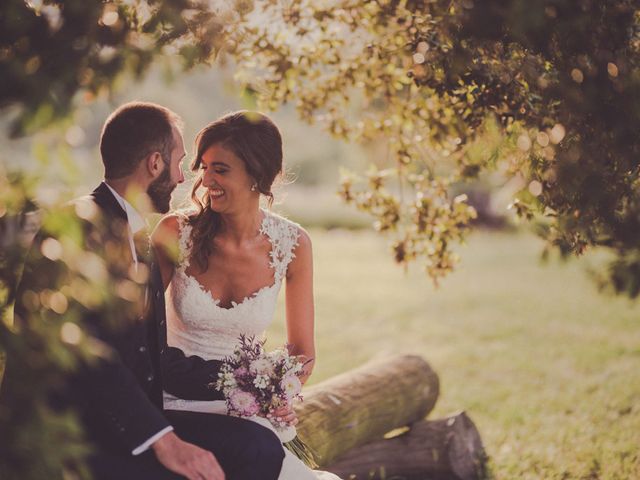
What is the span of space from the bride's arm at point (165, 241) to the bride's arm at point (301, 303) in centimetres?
75

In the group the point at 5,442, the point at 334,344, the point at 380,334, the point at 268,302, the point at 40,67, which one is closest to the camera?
the point at 5,442

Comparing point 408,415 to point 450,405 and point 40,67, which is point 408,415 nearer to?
point 450,405

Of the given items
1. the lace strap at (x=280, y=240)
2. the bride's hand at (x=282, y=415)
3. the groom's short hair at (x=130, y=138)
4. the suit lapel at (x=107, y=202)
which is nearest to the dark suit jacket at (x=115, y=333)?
the suit lapel at (x=107, y=202)

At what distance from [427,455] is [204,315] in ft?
7.17

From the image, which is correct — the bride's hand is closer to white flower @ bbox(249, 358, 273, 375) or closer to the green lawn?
white flower @ bbox(249, 358, 273, 375)

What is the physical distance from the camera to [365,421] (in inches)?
207

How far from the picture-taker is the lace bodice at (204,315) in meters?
4.35

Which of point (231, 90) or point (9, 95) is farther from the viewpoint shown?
point (231, 90)

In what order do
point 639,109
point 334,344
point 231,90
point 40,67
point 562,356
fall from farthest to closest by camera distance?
point 334,344 → point 562,356 → point 639,109 → point 231,90 → point 40,67

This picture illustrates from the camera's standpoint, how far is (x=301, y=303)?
457 cm

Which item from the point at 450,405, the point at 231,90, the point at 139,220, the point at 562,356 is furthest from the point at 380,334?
the point at 231,90

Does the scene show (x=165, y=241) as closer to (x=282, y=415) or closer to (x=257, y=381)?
(x=257, y=381)

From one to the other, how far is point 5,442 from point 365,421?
3.73 m

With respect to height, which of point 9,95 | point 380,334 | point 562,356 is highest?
point 9,95
